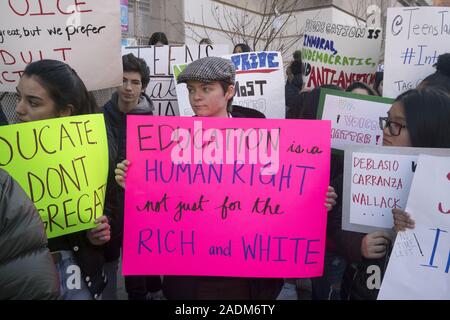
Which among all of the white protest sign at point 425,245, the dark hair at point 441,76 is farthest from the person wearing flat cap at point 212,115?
the dark hair at point 441,76

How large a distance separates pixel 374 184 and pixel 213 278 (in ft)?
2.61

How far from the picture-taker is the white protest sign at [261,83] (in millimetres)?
3449

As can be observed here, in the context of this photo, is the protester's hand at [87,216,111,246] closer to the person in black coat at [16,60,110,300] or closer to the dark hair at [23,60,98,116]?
the person in black coat at [16,60,110,300]

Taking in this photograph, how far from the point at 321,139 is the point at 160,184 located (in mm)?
734

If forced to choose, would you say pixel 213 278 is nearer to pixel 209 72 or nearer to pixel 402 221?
pixel 402 221

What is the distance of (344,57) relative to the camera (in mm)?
3572

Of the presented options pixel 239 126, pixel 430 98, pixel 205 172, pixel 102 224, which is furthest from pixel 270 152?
pixel 102 224

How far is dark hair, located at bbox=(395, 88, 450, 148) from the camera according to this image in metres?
1.62

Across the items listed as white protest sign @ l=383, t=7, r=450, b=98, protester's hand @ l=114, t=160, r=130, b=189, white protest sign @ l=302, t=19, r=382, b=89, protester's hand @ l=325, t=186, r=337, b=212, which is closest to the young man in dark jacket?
protester's hand @ l=114, t=160, r=130, b=189

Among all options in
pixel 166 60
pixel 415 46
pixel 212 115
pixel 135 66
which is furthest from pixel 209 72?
pixel 166 60

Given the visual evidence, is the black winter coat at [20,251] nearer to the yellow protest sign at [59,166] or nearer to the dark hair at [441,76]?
the yellow protest sign at [59,166]

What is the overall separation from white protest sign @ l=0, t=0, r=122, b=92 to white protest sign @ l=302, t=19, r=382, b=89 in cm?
187

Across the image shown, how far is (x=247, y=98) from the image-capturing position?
136 inches
